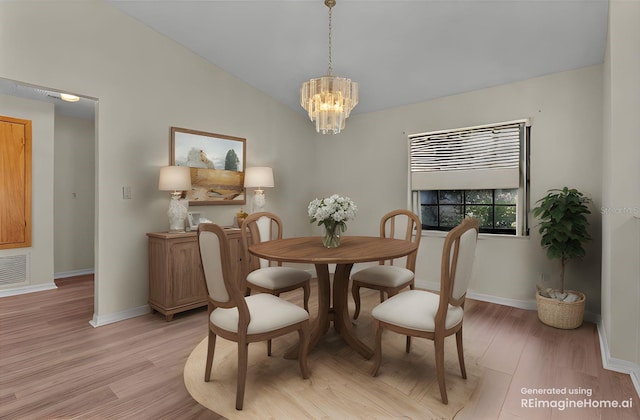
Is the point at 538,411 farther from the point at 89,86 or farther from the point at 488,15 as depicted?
the point at 89,86

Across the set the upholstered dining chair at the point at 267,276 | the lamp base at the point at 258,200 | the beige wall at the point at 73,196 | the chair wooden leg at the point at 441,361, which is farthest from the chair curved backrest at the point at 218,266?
the beige wall at the point at 73,196

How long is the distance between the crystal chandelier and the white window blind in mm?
1753

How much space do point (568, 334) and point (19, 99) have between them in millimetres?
6533

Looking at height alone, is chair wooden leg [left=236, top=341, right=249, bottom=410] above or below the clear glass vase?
below

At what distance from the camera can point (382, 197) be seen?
4316 millimetres

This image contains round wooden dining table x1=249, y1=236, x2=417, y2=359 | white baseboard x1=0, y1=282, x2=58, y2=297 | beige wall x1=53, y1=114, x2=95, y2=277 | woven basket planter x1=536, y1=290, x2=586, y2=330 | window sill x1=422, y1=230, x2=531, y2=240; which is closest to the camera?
round wooden dining table x1=249, y1=236, x2=417, y2=359

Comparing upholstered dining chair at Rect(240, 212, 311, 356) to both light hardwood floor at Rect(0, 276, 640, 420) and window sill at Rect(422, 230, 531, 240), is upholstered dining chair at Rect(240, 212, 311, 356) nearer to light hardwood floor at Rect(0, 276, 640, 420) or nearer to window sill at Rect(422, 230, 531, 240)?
light hardwood floor at Rect(0, 276, 640, 420)

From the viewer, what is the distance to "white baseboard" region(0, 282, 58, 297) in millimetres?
3797

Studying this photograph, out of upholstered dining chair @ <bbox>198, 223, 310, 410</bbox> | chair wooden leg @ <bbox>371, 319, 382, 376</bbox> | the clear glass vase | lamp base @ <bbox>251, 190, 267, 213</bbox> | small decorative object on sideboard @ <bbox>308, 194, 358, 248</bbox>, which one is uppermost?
lamp base @ <bbox>251, 190, 267, 213</bbox>

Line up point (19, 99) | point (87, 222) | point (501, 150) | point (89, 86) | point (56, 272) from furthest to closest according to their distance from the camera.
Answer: point (87, 222), point (56, 272), point (19, 99), point (501, 150), point (89, 86)

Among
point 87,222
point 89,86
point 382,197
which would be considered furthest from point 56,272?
point 382,197

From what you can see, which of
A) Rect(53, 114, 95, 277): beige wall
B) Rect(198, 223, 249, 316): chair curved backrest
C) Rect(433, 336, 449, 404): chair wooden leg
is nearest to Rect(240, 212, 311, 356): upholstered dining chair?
Rect(198, 223, 249, 316): chair curved backrest

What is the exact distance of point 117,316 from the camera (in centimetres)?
301

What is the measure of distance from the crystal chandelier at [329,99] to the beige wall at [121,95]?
169cm
